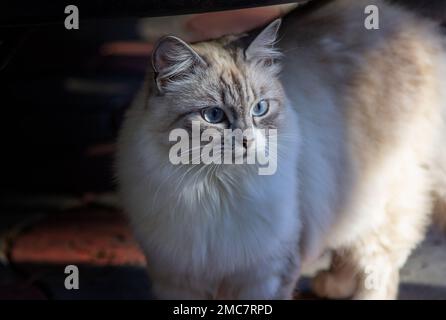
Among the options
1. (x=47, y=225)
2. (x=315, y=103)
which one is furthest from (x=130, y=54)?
(x=315, y=103)

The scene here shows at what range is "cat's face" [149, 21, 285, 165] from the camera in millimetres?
1452

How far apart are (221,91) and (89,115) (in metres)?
1.57

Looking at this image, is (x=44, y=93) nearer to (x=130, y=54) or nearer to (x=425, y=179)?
(x=130, y=54)

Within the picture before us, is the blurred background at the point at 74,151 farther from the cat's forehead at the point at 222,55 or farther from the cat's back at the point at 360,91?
the cat's forehead at the point at 222,55

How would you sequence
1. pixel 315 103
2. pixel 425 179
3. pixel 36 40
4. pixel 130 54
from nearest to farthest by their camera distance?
pixel 315 103 < pixel 425 179 < pixel 36 40 < pixel 130 54

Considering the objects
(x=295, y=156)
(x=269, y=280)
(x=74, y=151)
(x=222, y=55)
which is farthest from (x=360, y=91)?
(x=74, y=151)

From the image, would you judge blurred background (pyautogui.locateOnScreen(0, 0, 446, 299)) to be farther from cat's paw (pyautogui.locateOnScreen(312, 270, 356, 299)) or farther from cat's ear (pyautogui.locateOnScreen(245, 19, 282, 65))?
cat's ear (pyautogui.locateOnScreen(245, 19, 282, 65))

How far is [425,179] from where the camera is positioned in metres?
1.83

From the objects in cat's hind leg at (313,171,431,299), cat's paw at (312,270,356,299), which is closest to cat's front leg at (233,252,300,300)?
cat's hind leg at (313,171,431,299)

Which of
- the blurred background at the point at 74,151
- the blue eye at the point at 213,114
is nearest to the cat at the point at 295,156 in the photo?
the blue eye at the point at 213,114

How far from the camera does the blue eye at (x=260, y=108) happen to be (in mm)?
1492

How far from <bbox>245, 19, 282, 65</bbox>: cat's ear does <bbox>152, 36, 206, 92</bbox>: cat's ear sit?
119 millimetres

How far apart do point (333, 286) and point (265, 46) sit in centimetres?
84
